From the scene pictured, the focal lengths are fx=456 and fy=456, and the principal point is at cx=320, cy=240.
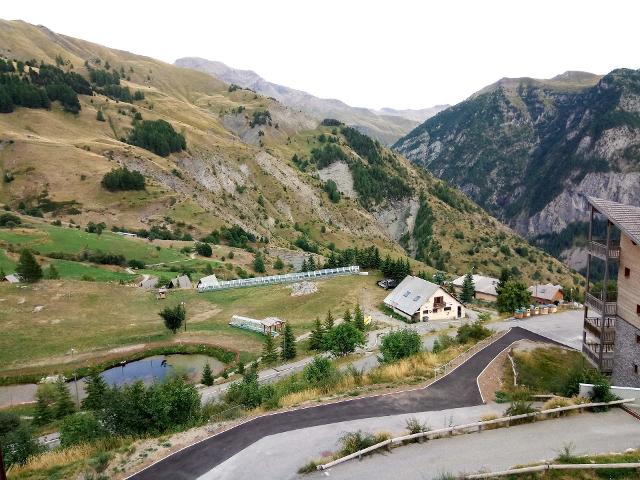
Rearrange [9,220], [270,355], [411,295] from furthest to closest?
1. [9,220]
2. [411,295]
3. [270,355]

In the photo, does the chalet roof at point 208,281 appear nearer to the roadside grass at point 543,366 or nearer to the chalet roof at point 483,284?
the chalet roof at point 483,284

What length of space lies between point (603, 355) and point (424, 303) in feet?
92.4

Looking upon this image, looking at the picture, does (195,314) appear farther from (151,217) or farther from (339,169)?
(339,169)

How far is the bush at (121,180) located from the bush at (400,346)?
8445 cm

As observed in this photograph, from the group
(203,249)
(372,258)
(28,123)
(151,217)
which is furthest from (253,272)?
(28,123)

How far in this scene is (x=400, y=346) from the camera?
103 feet

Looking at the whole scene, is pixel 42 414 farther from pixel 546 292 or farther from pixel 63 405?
pixel 546 292

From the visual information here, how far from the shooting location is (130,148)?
11969cm

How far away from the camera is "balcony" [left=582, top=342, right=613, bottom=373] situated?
27.7 m

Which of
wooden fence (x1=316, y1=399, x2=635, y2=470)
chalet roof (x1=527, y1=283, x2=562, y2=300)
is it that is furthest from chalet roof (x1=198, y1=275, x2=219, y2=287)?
wooden fence (x1=316, y1=399, x2=635, y2=470)

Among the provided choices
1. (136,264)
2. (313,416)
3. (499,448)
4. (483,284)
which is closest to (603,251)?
(499,448)

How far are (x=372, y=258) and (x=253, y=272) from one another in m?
21.7

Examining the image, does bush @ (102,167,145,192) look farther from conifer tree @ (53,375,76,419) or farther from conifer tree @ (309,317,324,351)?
conifer tree @ (53,375,76,419)

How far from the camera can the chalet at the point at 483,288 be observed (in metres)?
89.3
